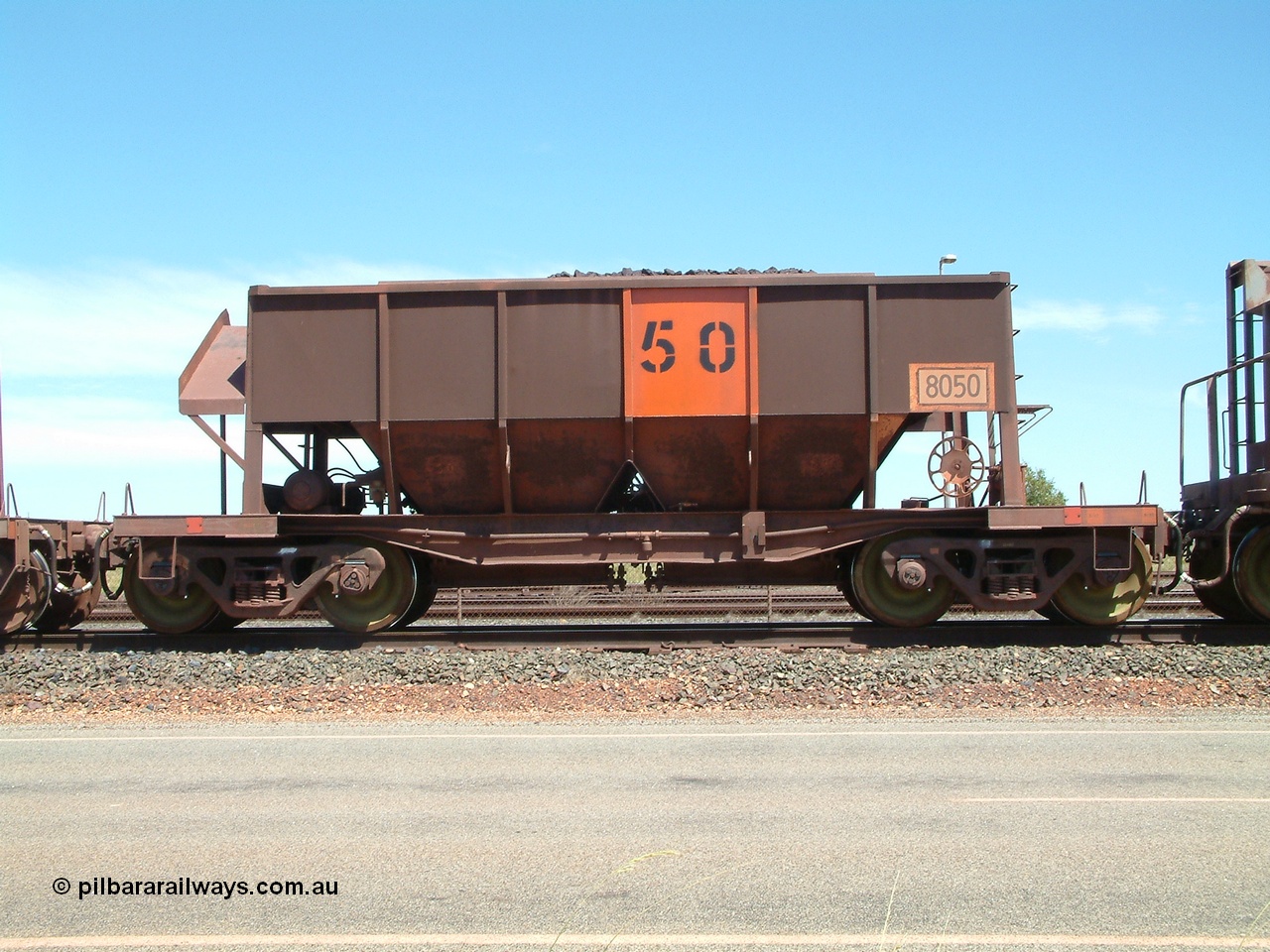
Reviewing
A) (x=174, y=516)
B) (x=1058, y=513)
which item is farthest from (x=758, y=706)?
(x=174, y=516)

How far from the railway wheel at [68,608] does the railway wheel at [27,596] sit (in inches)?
28.5

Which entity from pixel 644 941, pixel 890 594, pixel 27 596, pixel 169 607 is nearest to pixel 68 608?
pixel 27 596

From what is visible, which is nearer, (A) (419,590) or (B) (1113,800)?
(B) (1113,800)

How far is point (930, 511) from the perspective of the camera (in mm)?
11133

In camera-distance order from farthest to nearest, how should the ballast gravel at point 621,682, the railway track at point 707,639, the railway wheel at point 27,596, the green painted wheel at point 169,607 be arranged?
the green painted wheel at point 169,607, the railway wheel at point 27,596, the railway track at point 707,639, the ballast gravel at point 621,682

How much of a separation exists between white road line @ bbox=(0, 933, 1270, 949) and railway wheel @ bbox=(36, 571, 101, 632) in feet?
31.1

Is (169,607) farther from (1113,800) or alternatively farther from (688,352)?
(1113,800)

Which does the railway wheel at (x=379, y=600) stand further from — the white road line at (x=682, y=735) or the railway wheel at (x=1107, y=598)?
the railway wheel at (x=1107, y=598)

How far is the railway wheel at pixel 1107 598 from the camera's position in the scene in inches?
441

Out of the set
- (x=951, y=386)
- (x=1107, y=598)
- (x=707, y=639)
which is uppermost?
(x=951, y=386)

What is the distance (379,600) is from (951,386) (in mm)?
6701

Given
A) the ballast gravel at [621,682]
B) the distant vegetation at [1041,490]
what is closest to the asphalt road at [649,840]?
the ballast gravel at [621,682]

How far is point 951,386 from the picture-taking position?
11.3 metres

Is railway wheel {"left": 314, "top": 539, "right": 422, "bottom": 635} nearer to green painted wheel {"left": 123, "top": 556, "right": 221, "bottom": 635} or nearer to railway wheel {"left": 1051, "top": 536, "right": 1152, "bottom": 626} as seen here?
green painted wheel {"left": 123, "top": 556, "right": 221, "bottom": 635}
